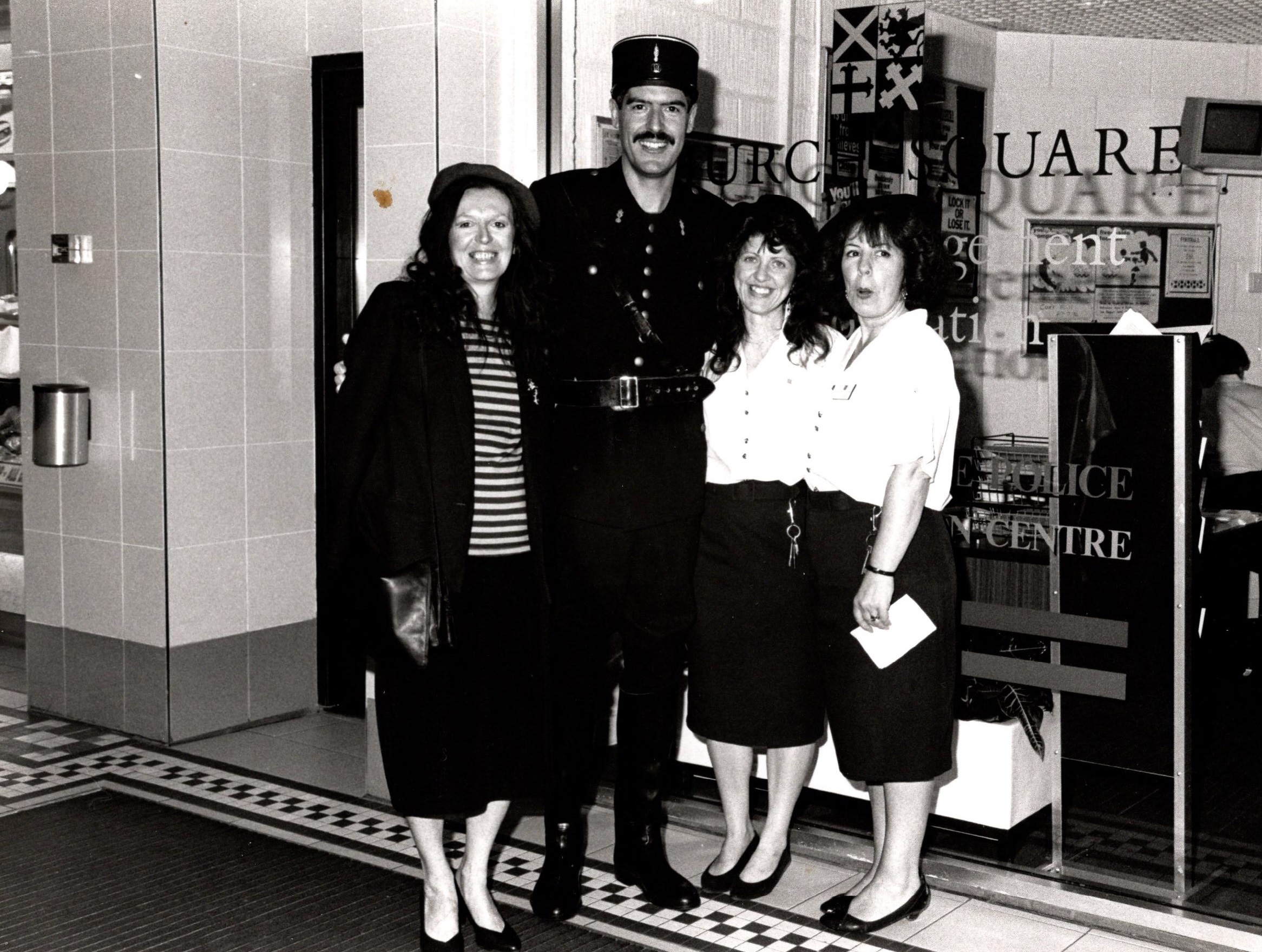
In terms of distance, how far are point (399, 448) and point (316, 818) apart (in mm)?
1348

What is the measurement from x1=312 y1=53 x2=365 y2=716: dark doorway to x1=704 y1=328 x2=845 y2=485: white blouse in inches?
75.7

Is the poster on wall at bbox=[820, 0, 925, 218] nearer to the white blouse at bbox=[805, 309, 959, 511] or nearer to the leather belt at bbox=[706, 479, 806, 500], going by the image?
the white blouse at bbox=[805, 309, 959, 511]

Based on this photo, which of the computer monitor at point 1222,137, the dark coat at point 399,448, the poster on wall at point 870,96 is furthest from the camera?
the poster on wall at point 870,96

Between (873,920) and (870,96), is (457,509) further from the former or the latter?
(870,96)

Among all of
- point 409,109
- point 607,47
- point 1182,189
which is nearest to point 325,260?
point 409,109

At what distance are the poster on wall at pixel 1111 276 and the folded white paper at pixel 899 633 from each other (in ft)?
2.25

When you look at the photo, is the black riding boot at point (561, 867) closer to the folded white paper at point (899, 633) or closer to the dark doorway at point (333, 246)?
the folded white paper at point (899, 633)

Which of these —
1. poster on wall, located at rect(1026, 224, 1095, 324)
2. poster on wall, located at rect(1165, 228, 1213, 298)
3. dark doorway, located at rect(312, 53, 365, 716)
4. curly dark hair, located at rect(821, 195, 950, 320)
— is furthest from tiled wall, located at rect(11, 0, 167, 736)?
poster on wall, located at rect(1165, 228, 1213, 298)

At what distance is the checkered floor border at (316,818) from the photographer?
116 inches

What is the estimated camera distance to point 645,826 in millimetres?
3113

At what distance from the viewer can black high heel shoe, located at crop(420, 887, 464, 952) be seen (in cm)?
279

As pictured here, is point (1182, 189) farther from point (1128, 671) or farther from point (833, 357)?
point (1128, 671)

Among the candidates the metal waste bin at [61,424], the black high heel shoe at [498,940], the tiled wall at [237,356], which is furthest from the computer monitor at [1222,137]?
the metal waste bin at [61,424]

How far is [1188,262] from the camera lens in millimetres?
2879
